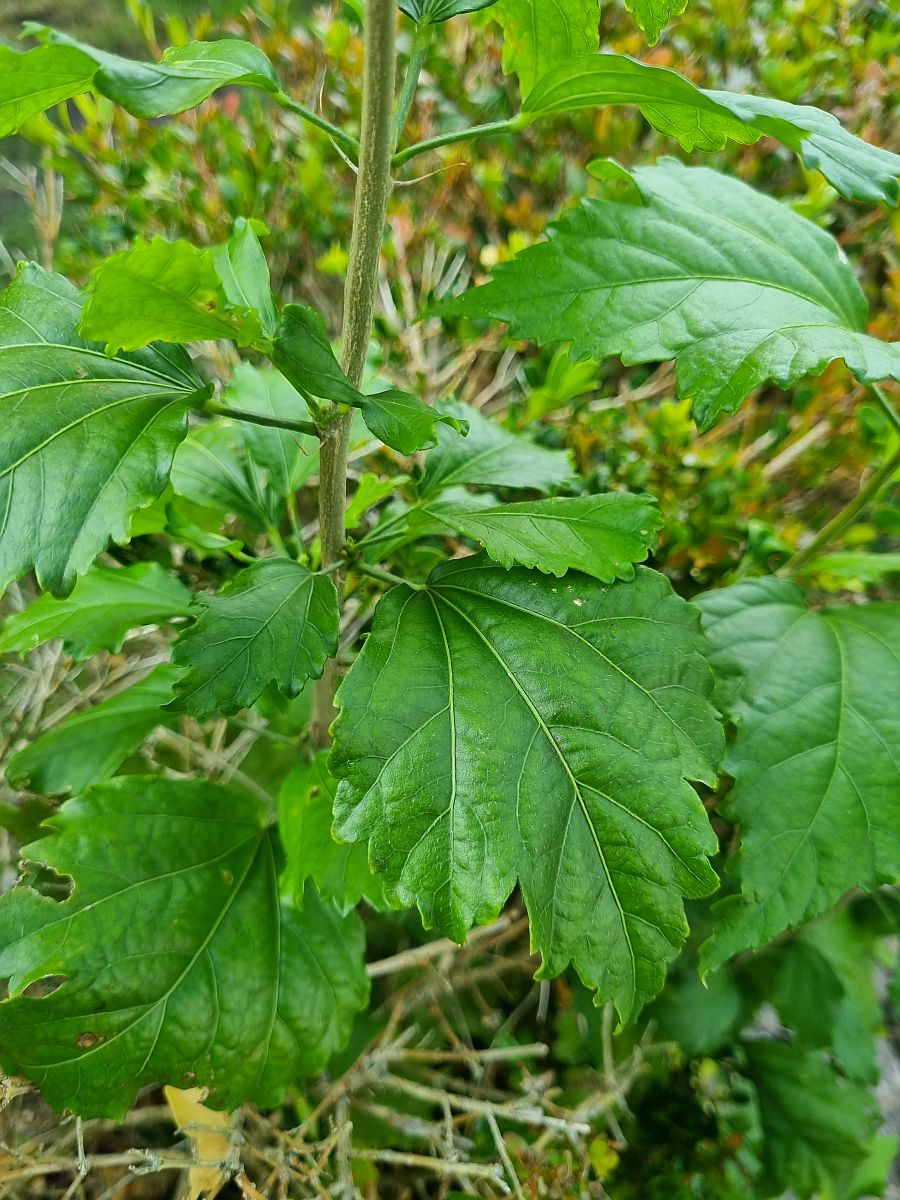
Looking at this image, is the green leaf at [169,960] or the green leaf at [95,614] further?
the green leaf at [95,614]

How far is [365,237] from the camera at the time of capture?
63 centimetres

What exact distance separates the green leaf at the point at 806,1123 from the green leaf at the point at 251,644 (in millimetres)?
1170

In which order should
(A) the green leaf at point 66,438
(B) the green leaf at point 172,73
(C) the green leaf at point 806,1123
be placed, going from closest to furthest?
(B) the green leaf at point 172,73 → (A) the green leaf at point 66,438 → (C) the green leaf at point 806,1123

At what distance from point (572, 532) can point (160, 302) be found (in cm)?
40

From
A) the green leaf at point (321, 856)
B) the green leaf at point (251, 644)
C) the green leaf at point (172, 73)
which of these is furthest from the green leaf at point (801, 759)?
the green leaf at point (172, 73)

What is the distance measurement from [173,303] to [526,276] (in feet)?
1.14

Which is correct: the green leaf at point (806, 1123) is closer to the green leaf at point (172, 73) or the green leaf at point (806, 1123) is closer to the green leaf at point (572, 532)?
the green leaf at point (572, 532)

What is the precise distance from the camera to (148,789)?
0.89 metres

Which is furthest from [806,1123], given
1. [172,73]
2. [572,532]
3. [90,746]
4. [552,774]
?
[172,73]

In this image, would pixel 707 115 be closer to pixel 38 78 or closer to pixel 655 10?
pixel 655 10

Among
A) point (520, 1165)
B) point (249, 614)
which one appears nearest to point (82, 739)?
point (249, 614)

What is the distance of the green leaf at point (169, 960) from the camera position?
75 cm

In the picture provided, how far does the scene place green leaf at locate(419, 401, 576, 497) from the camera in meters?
0.91

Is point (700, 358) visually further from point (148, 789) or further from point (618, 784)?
point (148, 789)
